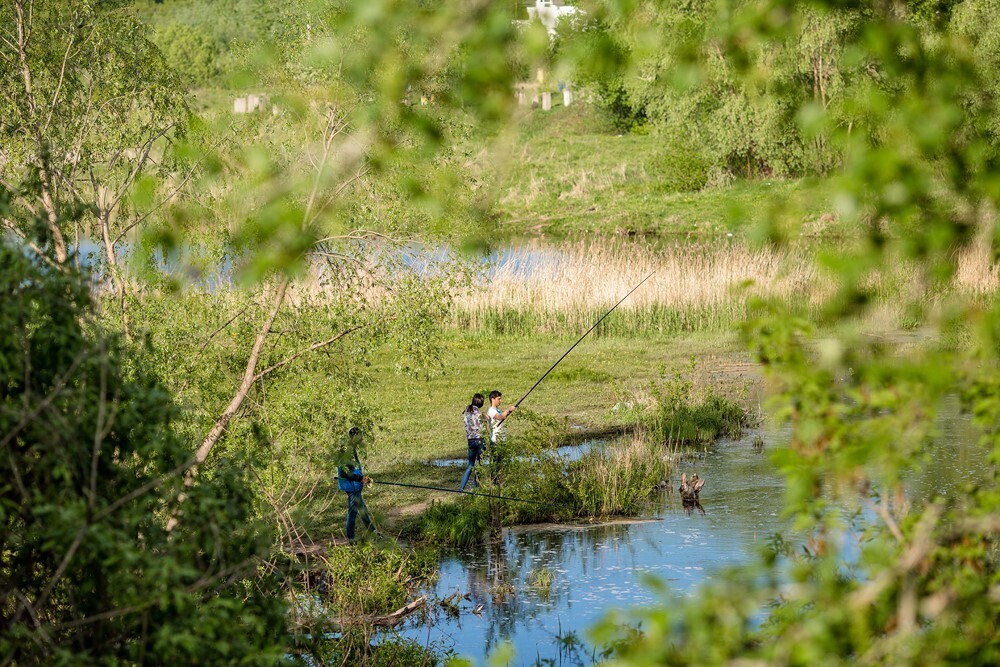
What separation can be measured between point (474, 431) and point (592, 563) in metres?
2.48

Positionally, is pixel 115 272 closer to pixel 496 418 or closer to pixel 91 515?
pixel 496 418

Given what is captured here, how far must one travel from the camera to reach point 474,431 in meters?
14.7

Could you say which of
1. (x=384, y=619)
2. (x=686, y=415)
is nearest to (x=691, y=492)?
(x=686, y=415)

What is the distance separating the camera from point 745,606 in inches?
142

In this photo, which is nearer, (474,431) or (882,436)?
(882,436)

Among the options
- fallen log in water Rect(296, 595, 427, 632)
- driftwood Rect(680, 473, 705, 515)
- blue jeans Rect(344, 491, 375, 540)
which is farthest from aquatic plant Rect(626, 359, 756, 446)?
fallen log in water Rect(296, 595, 427, 632)

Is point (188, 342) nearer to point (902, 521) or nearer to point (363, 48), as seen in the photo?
point (363, 48)

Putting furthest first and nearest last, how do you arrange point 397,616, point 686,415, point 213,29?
point 213,29, point 686,415, point 397,616

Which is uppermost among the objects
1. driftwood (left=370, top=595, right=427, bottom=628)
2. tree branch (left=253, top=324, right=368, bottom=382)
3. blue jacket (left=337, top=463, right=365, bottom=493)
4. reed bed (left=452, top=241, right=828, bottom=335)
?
tree branch (left=253, top=324, right=368, bottom=382)

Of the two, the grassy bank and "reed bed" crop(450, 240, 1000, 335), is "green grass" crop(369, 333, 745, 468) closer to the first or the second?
the grassy bank

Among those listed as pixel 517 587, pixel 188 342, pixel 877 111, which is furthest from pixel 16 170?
pixel 877 111

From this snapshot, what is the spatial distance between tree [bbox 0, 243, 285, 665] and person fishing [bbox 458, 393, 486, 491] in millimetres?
9528

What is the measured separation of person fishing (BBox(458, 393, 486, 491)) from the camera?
1473 centimetres

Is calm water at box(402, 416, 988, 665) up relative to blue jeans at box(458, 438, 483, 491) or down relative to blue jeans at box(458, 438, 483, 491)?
down
